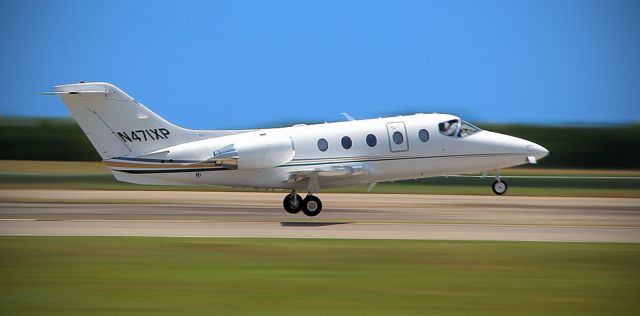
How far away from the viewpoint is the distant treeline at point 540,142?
57.6 m

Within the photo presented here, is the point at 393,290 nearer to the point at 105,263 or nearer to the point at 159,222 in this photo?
the point at 105,263

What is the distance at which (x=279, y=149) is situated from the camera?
2467 cm

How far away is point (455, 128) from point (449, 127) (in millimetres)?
201

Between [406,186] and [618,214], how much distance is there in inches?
532

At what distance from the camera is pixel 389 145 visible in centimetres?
2533

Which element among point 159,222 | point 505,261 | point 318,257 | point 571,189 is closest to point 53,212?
point 159,222

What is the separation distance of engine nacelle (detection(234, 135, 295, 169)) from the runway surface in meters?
1.50

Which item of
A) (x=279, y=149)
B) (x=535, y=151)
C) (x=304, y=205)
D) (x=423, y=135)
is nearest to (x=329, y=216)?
(x=304, y=205)

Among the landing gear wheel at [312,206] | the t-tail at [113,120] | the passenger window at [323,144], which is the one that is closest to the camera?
the t-tail at [113,120]

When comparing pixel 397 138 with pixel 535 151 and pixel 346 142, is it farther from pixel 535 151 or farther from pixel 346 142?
pixel 535 151

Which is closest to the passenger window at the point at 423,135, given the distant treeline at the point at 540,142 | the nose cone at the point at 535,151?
the nose cone at the point at 535,151

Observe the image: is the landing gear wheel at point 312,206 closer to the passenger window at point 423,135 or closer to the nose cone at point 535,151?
the passenger window at point 423,135

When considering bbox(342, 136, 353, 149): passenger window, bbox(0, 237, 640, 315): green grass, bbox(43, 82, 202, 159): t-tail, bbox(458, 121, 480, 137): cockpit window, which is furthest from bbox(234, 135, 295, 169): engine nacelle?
bbox(0, 237, 640, 315): green grass

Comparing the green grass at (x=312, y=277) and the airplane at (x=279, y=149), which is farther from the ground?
the airplane at (x=279, y=149)
